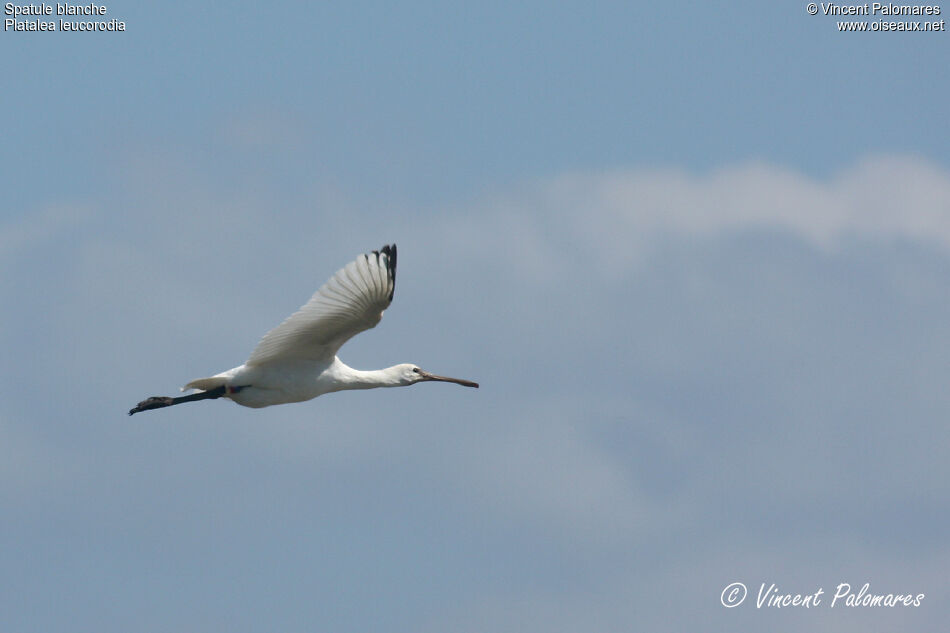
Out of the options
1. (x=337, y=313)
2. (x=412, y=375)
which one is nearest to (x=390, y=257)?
(x=337, y=313)

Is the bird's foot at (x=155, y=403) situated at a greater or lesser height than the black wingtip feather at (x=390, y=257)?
lesser

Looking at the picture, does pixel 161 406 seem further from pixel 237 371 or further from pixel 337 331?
pixel 337 331

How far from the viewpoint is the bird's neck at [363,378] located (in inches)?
1150

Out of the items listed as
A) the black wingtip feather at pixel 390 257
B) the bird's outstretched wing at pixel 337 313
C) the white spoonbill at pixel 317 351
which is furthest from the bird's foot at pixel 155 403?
the black wingtip feather at pixel 390 257

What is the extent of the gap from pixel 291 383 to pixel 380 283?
2.53 meters

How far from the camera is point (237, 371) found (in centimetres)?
2908

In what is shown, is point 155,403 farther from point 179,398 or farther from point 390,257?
point 390,257

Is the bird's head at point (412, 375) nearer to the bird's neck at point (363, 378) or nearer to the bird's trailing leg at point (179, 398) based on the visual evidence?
the bird's neck at point (363, 378)

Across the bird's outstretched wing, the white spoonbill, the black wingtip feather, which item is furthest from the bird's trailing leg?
the black wingtip feather

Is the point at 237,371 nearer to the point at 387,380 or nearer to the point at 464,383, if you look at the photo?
the point at 387,380

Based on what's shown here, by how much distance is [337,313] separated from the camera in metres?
27.8

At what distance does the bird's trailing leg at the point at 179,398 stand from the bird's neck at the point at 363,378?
159 cm

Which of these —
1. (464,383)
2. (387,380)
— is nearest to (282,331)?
(387,380)

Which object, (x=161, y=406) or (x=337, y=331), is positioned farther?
(x=161, y=406)
